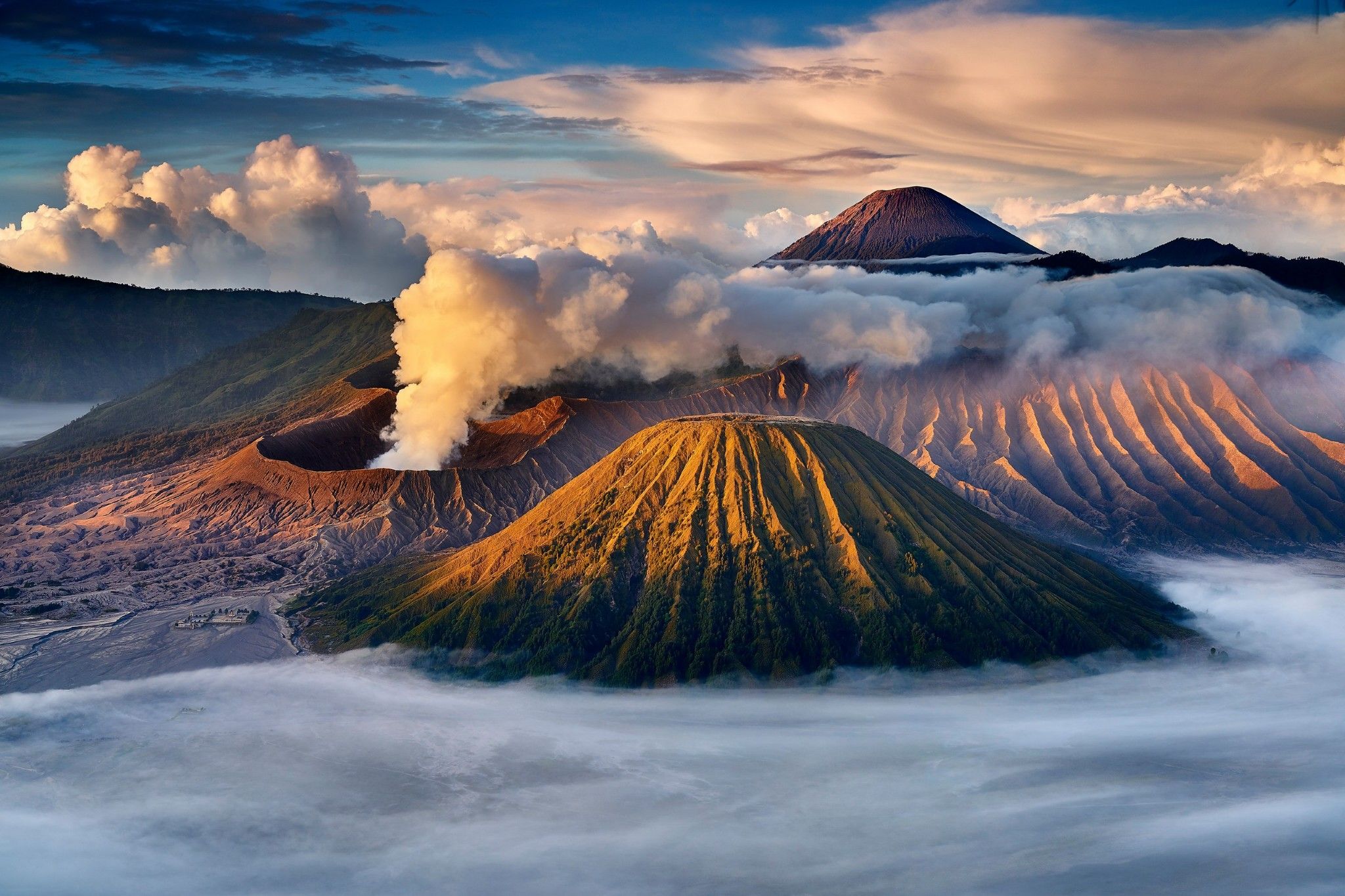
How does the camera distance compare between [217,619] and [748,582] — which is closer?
[748,582]

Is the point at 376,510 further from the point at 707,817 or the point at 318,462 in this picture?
the point at 707,817

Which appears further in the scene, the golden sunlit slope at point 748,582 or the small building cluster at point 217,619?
the small building cluster at point 217,619

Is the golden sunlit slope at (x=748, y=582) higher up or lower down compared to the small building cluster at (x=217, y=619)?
higher up

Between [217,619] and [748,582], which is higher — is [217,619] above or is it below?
below

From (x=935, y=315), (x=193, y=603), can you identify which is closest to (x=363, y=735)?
(x=193, y=603)
